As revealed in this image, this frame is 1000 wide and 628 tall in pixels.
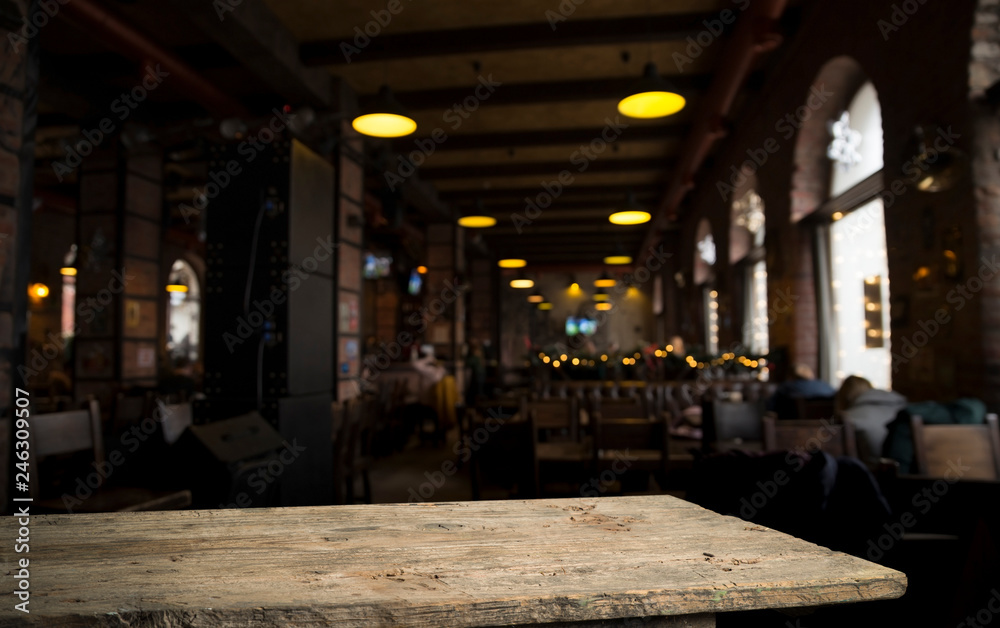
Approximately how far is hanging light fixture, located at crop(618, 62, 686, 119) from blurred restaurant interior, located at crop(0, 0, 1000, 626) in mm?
25

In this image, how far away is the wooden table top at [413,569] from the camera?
2.47ft

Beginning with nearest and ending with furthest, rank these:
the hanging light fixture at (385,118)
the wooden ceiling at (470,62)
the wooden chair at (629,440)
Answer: the wooden chair at (629,440) → the hanging light fixture at (385,118) → the wooden ceiling at (470,62)

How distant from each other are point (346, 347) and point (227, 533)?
6340 millimetres

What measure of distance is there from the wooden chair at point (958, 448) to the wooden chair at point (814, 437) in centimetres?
26

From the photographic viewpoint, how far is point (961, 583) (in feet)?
4.01

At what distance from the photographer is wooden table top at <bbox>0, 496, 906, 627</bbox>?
75 cm

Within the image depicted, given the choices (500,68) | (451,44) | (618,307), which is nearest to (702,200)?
(500,68)

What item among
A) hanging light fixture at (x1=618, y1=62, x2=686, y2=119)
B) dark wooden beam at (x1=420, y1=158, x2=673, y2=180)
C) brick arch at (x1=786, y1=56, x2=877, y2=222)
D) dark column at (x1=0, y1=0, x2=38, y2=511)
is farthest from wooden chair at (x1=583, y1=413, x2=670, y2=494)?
dark wooden beam at (x1=420, y1=158, x2=673, y2=180)

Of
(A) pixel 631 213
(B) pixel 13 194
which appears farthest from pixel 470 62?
(B) pixel 13 194

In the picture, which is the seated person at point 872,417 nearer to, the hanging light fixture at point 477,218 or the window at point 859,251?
the window at point 859,251

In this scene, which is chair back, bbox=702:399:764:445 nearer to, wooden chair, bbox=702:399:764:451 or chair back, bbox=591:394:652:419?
wooden chair, bbox=702:399:764:451

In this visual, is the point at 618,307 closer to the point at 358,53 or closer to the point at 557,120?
the point at 557,120

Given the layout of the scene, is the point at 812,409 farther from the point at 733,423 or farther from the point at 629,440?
the point at 629,440

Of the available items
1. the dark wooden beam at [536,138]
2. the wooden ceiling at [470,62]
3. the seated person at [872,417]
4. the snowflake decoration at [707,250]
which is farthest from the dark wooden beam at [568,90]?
the snowflake decoration at [707,250]
